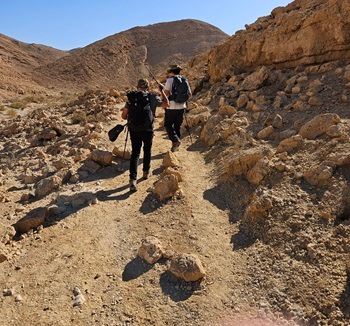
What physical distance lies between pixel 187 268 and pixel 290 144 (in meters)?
2.72

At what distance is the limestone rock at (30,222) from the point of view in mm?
5516

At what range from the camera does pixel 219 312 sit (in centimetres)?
388

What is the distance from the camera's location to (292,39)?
9.27 m

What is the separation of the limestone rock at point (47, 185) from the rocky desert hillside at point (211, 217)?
2cm

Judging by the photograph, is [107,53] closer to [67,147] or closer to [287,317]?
[67,147]

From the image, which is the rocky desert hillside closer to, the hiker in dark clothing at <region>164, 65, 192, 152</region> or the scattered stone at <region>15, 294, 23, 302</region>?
the scattered stone at <region>15, 294, 23, 302</region>

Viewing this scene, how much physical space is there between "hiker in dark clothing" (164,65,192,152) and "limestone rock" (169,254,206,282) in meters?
3.68

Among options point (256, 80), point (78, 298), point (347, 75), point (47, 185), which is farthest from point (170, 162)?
point (256, 80)

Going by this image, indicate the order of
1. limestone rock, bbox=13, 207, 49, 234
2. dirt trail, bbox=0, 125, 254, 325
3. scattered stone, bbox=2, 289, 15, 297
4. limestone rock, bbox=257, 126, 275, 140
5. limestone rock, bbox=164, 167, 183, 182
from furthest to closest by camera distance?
limestone rock, bbox=257, 126, 275, 140 → limestone rock, bbox=164, 167, 183, 182 → limestone rock, bbox=13, 207, 49, 234 → scattered stone, bbox=2, 289, 15, 297 → dirt trail, bbox=0, 125, 254, 325

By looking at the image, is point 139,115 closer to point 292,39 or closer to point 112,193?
point 112,193

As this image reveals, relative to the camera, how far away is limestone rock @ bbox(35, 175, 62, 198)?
21.8ft

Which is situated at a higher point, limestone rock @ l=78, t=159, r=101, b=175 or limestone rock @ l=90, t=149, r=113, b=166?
limestone rock @ l=90, t=149, r=113, b=166

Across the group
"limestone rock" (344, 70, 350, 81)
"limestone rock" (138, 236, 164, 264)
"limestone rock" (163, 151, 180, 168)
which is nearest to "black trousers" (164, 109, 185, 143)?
"limestone rock" (163, 151, 180, 168)

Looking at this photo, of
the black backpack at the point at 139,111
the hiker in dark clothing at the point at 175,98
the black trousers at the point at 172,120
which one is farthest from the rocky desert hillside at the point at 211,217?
the black backpack at the point at 139,111
